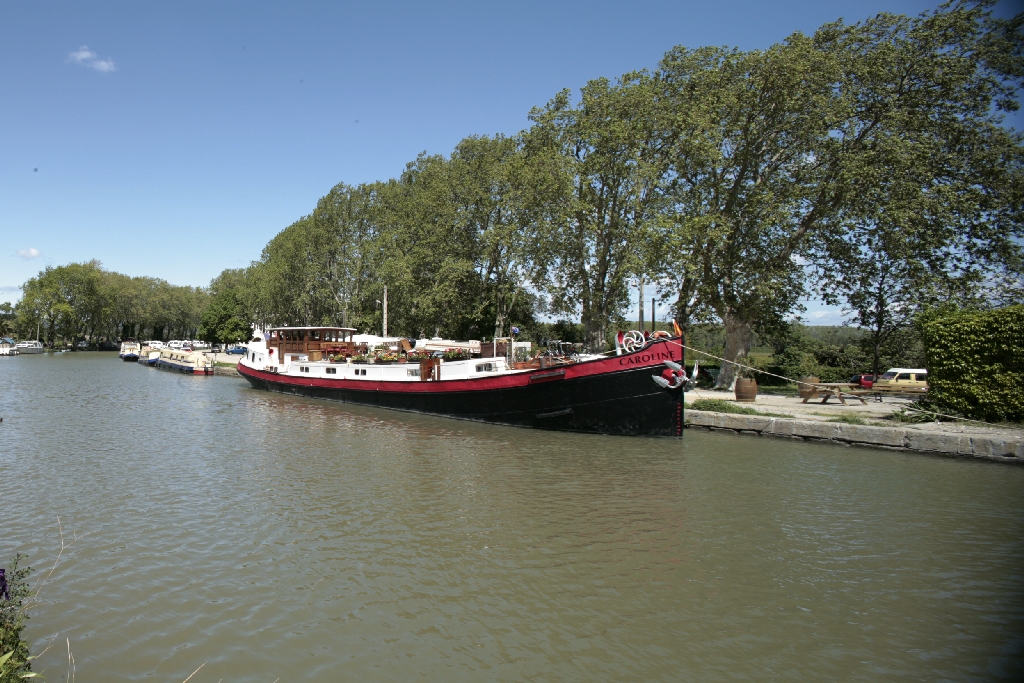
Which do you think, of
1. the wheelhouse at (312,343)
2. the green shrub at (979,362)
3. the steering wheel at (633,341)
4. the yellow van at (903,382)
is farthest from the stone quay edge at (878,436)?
the wheelhouse at (312,343)

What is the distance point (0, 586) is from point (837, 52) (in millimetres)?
29591

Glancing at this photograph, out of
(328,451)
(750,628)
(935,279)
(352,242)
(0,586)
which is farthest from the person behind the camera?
(352,242)

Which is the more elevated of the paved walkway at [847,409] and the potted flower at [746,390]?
the potted flower at [746,390]

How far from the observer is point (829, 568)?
8344 mm

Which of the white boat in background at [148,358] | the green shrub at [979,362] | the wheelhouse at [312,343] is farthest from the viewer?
the white boat in background at [148,358]

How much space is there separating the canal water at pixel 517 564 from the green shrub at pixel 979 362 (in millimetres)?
3063

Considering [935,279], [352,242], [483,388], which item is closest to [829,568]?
[483,388]

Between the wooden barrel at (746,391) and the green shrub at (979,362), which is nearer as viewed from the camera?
the green shrub at (979,362)

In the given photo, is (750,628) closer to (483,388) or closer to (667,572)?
(667,572)

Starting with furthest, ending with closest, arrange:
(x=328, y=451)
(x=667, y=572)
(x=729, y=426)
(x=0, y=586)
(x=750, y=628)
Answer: (x=729, y=426) → (x=328, y=451) → (x=667, y=572) → (x=750, y=628) → (x=0, y=586)

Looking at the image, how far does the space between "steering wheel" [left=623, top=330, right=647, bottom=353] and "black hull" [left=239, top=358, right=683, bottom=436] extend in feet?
2.25

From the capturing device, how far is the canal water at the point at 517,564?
19.9 feet

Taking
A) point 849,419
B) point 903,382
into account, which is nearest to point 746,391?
point 849,419

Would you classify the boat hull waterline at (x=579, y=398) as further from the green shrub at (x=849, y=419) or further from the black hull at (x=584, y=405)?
the green shrub at (x=849, y=419)
